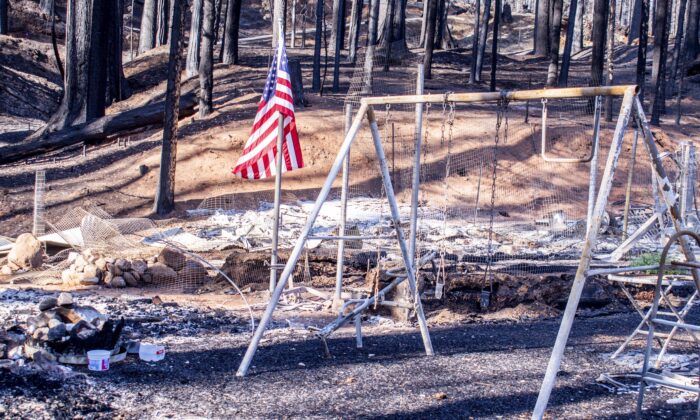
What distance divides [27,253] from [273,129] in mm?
4620

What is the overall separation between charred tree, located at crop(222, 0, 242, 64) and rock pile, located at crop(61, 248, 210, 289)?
1772cm

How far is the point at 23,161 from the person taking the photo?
2112 centimetres

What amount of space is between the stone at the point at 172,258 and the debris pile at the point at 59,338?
17.5 feet

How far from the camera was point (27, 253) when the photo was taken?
1235 centimetres

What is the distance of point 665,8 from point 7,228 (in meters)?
23.2

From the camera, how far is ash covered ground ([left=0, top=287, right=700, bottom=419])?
19.2 ft

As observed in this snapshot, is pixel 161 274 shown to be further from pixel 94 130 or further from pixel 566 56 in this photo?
pixel 566 56

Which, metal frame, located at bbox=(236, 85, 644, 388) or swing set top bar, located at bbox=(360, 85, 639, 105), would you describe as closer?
metal frame, located at bbox=(236, 85, 644, 388)

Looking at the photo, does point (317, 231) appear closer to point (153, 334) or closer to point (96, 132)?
point (153, 334)

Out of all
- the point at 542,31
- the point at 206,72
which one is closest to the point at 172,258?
the point at 206,72

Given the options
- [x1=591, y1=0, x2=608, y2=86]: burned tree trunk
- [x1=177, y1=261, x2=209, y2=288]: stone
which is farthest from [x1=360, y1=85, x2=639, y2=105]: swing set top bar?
[x1=591, y1=0, x2=608, y2=86]: burned tree trunk

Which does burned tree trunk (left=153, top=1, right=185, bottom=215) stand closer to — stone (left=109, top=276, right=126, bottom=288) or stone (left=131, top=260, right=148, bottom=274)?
stone (left=131, top=260, right=148, bottom=274)

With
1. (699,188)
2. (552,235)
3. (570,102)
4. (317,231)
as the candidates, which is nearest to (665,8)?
(570,102)

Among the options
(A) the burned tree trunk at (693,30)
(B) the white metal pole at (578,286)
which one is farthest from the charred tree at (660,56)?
(B) the white metal pole at (578,286)
